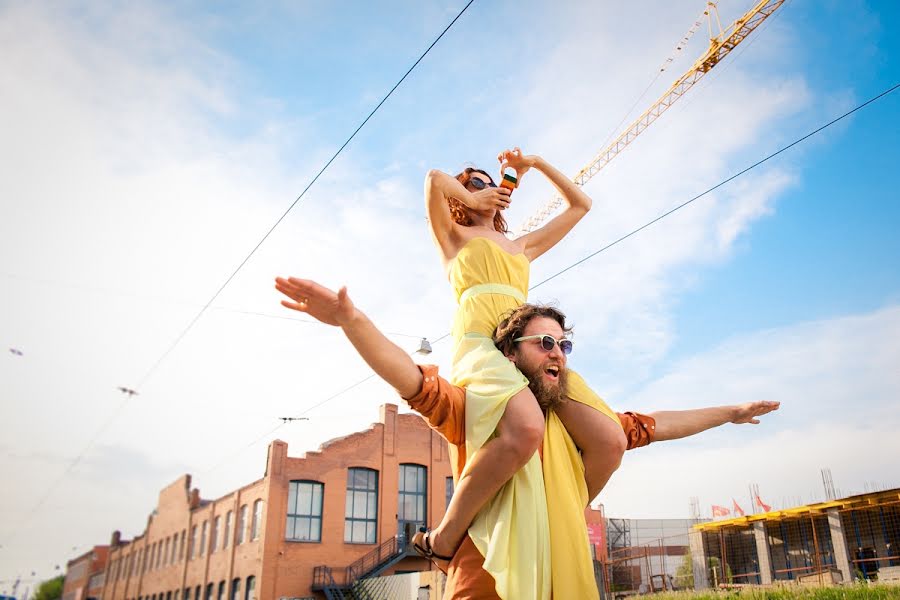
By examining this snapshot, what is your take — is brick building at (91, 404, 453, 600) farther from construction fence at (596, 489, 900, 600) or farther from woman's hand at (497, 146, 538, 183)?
woman's hand at (497, 146, 538, 183)

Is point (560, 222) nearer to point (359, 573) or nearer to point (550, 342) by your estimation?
point (550, 342)

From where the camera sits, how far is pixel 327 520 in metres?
26.6

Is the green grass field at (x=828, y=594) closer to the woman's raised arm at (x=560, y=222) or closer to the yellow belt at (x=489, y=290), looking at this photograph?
the woman's raised arm at (x=560, y=222)

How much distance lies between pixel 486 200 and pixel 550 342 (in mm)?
826

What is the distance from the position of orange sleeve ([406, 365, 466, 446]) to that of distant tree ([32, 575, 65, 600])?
99.9m

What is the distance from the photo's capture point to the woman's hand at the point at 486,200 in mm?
3148

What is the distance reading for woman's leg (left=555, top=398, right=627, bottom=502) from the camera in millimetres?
2730

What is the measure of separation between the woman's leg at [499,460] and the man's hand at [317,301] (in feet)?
2.40

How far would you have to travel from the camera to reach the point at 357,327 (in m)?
2.33

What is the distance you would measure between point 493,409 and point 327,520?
26.1 m

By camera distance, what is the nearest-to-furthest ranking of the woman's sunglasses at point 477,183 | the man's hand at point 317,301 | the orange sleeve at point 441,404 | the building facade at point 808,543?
1. the man's hand at point 317,301
2. the orange sleeve at point 441,404
3. the woman's sunglasses at point 477,183
4. the building facade at point 808,543

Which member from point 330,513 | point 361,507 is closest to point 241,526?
point 330,513

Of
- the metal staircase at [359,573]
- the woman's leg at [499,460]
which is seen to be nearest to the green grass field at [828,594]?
the woman's leg at [499,460]

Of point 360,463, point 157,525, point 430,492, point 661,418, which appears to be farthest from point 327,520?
point 661,418
